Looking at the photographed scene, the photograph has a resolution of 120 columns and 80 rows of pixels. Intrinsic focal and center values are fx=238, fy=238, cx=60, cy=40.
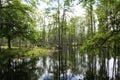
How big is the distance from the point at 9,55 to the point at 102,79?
72.2ft

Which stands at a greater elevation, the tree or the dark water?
the tree

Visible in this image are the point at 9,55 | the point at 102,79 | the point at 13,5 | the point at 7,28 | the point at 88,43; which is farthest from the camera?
the point at 7,28

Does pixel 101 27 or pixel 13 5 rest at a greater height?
pixel 13 5

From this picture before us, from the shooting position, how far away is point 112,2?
57.2 feet

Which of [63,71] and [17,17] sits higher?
[17,17]

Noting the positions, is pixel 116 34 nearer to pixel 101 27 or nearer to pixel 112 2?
pixel 101 27

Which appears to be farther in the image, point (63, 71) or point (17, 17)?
point (17, 17)

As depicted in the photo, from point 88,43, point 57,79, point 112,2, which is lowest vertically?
point 57,79

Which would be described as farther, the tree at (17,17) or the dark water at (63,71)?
the tree at (17,17)

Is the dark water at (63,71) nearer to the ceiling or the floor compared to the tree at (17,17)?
nearer to the floor

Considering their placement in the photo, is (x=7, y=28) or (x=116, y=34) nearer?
(x=116, y=34)

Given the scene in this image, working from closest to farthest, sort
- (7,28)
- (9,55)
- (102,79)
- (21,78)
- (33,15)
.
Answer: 1. (102,79)
2. (21,78)
3. (33,15)
4. (9,55)
5. (7,28)

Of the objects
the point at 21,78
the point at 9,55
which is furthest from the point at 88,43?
the point at 9,55

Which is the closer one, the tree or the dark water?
the dark water
